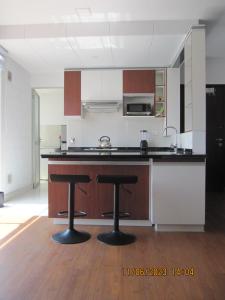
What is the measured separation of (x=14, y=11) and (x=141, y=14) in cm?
156

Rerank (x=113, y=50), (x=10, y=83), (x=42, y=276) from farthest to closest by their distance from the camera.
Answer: (x=10, y=83), (x=113, y=50), (x=42, y=276)

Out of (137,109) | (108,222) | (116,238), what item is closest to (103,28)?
(137,109)

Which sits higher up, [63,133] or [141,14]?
[141,14]

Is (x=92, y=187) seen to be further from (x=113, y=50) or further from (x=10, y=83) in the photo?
(x=10, y=83)

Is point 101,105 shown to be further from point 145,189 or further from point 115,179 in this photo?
point 115,179

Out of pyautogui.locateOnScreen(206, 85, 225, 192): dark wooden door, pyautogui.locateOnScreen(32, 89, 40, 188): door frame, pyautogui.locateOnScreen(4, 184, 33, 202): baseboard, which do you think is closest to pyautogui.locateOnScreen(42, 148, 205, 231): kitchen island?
pyautogui.locateOnScreen(4, 184, 33, 202): baseboard

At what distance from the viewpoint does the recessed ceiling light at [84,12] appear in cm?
326

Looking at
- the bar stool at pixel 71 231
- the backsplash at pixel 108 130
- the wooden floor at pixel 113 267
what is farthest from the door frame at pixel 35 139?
the bar stool at pixel 71 231

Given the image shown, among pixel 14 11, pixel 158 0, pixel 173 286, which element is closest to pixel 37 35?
pixel 14 11

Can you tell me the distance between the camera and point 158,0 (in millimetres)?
3029

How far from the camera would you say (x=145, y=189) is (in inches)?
127
